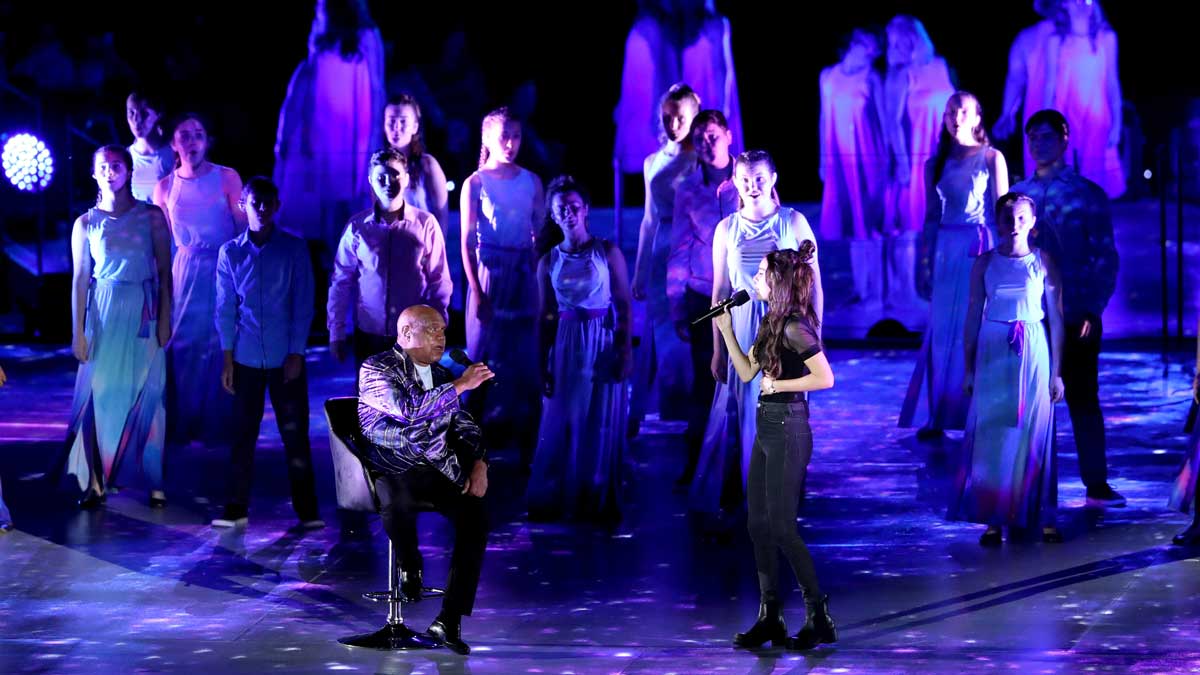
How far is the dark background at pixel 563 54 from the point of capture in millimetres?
16125

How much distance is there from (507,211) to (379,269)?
1153mm

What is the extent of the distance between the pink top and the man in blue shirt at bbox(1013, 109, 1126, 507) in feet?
8.36

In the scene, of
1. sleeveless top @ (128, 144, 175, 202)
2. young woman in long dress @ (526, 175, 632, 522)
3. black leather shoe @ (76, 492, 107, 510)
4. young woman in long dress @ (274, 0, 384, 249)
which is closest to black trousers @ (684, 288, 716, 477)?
young woman in long dress @ (526, 175, 632, 522)

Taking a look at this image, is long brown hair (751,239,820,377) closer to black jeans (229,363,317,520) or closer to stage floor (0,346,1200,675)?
stage floor (0,346,1200,675)

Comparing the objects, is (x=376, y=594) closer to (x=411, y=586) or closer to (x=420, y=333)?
(x=411, y=586)

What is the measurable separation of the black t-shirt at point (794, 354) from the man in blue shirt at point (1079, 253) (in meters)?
2.45

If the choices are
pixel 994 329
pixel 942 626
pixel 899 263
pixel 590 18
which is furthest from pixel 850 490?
pixel 590 18

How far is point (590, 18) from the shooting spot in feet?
55.2

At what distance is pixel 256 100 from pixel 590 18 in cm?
269

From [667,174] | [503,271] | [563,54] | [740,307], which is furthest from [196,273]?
[563,54]

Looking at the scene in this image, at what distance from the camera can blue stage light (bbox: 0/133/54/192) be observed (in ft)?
49.7

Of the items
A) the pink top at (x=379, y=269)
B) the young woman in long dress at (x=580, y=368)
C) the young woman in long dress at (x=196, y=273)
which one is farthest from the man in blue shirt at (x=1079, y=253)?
the young woman in long dress at (x=196, y=273)

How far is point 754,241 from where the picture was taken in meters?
8.08

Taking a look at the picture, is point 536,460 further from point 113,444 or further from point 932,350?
point 932,350
